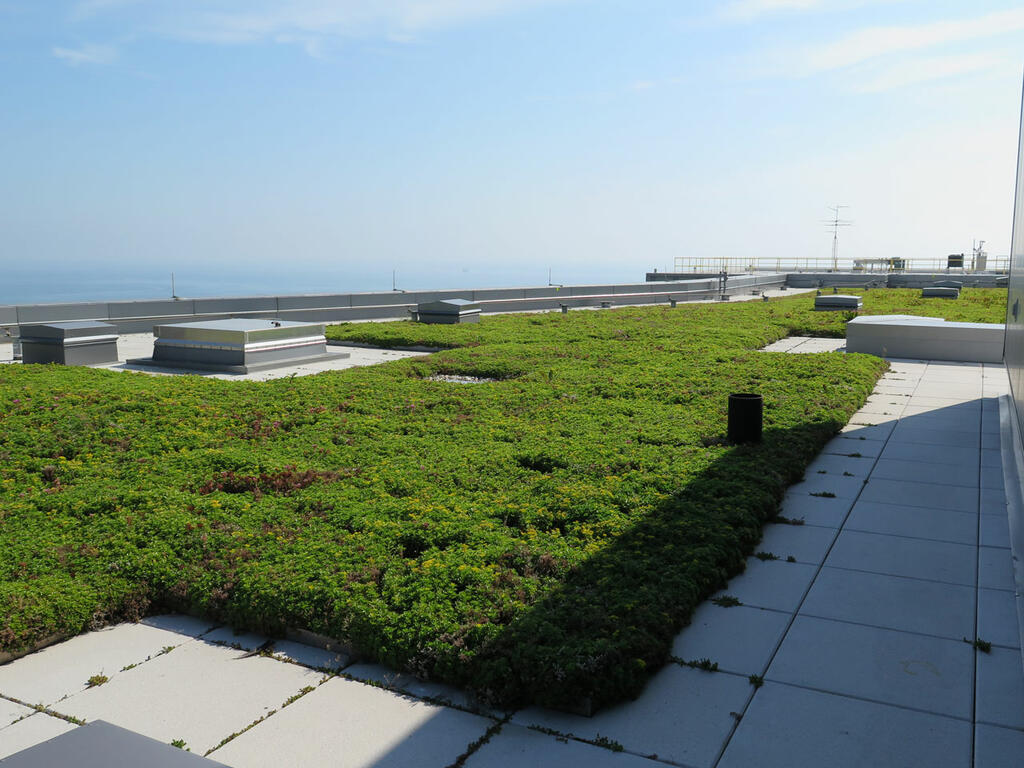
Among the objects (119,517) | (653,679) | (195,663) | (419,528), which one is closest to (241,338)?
(119,517)

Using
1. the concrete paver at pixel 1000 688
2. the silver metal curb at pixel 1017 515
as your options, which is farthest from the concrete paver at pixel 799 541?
the concrete paver at pixel 1000 688

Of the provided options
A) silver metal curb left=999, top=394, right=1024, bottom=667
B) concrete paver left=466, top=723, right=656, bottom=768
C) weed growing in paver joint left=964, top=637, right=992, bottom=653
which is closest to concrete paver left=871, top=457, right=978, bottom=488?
silver metal curb left=999, top=394, right=1024, bottom=667

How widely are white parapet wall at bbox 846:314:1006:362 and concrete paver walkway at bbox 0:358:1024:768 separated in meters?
12.1

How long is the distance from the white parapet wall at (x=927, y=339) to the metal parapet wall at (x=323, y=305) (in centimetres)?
1420

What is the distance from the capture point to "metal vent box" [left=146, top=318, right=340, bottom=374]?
15.0 m

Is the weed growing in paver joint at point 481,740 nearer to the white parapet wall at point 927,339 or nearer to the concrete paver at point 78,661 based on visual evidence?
the concrete paver at point 78,661

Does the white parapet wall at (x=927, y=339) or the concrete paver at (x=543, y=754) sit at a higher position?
the white parapet wall at (x=927, y=339)

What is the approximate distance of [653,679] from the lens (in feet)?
13.7

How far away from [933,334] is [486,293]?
16105mm

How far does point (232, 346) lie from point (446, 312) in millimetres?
8822

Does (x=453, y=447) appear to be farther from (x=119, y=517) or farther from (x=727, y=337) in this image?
(x=727, y=337)

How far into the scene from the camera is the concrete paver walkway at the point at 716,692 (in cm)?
357

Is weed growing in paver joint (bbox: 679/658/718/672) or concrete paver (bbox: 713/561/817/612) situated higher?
concrete paver (bbox: 713/561/817/612)

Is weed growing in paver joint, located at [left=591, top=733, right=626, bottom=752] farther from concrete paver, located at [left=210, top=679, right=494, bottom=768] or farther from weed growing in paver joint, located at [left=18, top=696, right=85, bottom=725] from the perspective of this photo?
weed growing in paver joint, located at [left=18, top=696, right=85, bottom=725]
